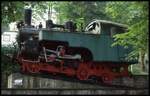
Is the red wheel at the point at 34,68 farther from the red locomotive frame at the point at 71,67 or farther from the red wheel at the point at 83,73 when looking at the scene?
the red wheel at the point at 83,73

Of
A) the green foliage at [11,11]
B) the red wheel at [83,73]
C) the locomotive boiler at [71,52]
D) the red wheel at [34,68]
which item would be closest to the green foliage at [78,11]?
the green foliage at [11,11]

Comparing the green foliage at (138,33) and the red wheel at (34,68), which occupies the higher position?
the green foliage at (138,33)

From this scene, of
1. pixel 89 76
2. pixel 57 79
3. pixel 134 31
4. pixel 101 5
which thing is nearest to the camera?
pixel 134 31

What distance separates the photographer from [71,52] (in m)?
16.6

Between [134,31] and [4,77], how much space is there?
6664 mm

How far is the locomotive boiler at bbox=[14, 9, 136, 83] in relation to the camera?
52.7 ft

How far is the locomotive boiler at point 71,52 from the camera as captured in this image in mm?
16062

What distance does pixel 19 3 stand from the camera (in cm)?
1569

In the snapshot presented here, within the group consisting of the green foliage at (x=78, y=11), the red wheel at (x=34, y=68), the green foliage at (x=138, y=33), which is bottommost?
the red wheel at (x=34, y=68)

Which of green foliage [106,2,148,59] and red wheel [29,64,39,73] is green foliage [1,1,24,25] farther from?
green foliage [106,2,148,59]

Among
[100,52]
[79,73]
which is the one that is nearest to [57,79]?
[79,73]

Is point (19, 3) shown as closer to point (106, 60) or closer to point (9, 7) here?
point (9, 7)

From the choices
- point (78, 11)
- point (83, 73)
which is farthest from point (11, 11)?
point (78, 11)

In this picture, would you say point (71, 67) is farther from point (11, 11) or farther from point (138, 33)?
point (138, 33)
